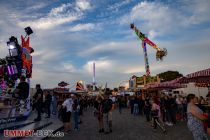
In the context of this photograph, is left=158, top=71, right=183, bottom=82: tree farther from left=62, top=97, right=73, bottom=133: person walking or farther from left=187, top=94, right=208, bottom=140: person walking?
left=187, top=94, right=208, bottom=140: person walking

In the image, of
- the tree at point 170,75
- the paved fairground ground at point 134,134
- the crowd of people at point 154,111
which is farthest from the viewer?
the tree at point 170,75

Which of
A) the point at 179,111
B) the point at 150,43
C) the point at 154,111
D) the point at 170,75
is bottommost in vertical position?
the point at 179,111

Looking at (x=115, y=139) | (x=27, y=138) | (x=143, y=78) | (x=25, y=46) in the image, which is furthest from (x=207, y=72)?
(x=143, y=78)

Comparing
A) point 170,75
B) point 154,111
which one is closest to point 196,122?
point 154,111

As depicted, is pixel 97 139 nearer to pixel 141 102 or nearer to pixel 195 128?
pixel 195 128

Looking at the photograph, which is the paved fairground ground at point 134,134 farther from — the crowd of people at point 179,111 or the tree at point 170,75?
the tree at point 170,75

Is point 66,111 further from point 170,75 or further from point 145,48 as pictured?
point 170,75

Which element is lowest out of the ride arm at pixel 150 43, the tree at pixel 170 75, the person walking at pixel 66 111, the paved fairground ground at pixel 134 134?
the paved fairground ground at pixel 134 134

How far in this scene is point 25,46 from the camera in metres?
21.1

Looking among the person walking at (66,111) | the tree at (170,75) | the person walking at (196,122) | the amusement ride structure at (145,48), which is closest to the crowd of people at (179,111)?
the person walking at (196,122)

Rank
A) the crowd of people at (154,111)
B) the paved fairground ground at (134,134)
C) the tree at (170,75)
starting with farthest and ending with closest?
the tree at (170,75) → the paved fairground ground at (134,134) → the crowd of people at (154,111)

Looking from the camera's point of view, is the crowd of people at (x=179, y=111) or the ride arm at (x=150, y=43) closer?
the crowd of people at (x=179, y=111)

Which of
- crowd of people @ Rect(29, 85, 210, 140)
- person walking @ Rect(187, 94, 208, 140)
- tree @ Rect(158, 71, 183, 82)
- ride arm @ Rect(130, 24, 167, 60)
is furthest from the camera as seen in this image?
tree @ Rect(158, 71, 183, 82)

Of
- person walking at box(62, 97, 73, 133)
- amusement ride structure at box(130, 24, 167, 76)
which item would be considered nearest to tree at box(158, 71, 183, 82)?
amusement ride structure at box(130, 24, 167, 76)
